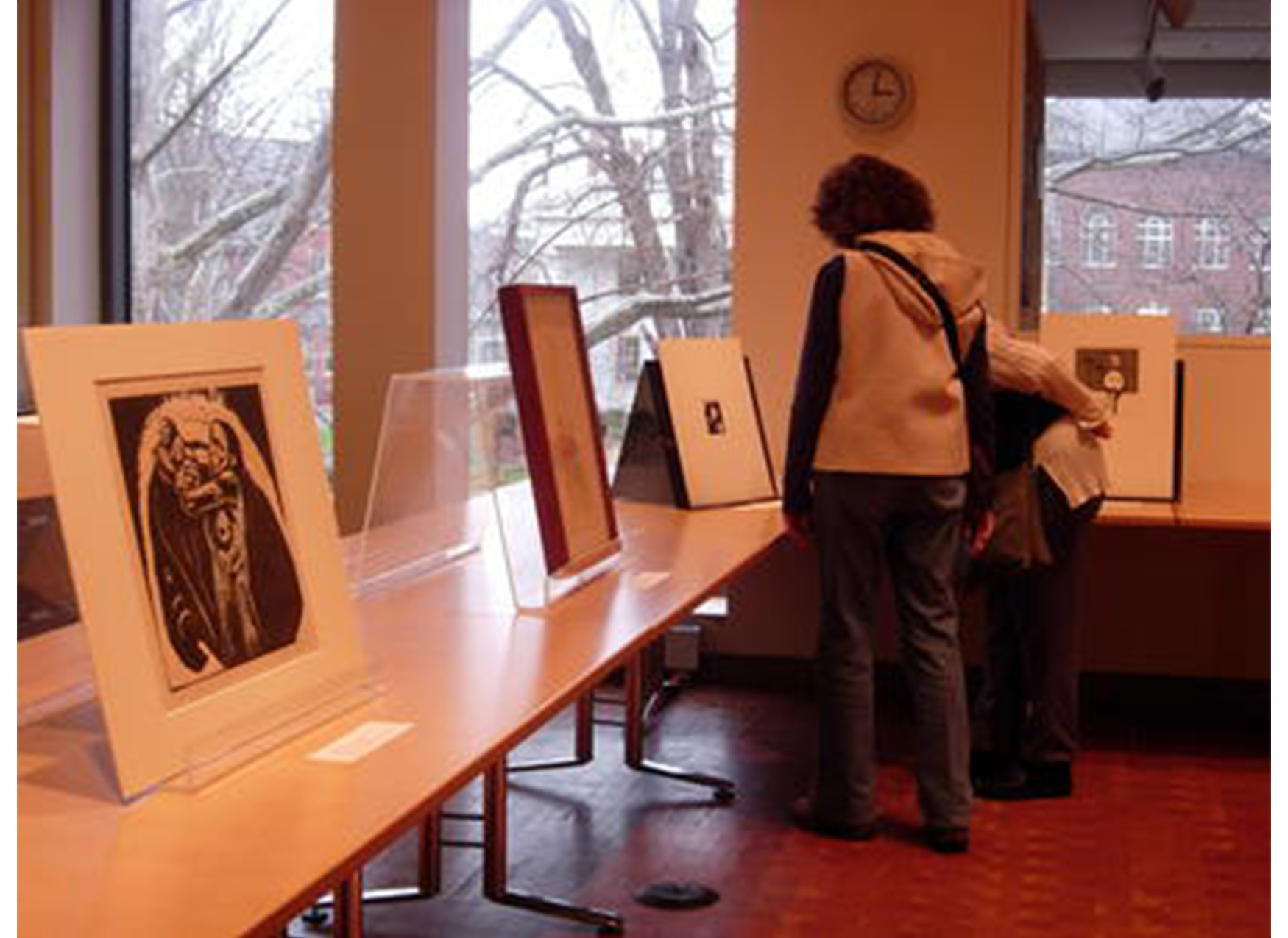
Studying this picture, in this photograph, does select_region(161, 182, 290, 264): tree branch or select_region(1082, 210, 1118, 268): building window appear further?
select_region(161, 182, 290, 264): tree branch

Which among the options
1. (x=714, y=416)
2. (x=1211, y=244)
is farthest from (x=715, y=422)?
(x=1211, y=244)

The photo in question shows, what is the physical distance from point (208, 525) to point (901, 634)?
249 centimetres

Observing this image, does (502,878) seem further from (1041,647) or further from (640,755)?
(1041,647)

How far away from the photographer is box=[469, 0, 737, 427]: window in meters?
6.21

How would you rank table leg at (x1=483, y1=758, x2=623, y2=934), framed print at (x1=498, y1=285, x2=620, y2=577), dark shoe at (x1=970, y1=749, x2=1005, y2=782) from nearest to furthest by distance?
framed print at (x1=498, y1=285, x2=620, y2=577), table leg at (x1=483, y1=758, x2=623, y2=934), dark shoe at (x1=970, y1=749, x2=1005, y2=782)

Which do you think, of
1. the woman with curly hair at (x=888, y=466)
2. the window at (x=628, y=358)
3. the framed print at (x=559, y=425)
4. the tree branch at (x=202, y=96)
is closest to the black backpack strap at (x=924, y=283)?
the woman with curly hair at (x=888, y=466)

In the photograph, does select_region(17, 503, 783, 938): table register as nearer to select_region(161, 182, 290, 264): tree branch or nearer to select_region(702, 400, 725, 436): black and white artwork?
select_region(702, 400, 725, 436): black and white artwork

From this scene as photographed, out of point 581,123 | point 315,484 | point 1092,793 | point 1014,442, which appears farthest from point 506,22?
point 315,484

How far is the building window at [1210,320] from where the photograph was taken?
5633 mm

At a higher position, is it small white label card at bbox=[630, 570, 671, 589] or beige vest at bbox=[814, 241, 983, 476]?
beige vest at bbox=[814, 241, 983, 476]

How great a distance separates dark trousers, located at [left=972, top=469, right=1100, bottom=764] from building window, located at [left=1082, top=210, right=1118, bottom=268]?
123 cm

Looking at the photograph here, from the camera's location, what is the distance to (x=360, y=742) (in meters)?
2.20

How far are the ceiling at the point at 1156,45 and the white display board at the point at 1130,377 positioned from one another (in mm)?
755

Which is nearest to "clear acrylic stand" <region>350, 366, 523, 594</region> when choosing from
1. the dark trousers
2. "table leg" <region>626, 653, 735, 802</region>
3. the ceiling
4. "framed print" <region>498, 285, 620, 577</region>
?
"framed print" <region>498, 285, 620, 577</region>
